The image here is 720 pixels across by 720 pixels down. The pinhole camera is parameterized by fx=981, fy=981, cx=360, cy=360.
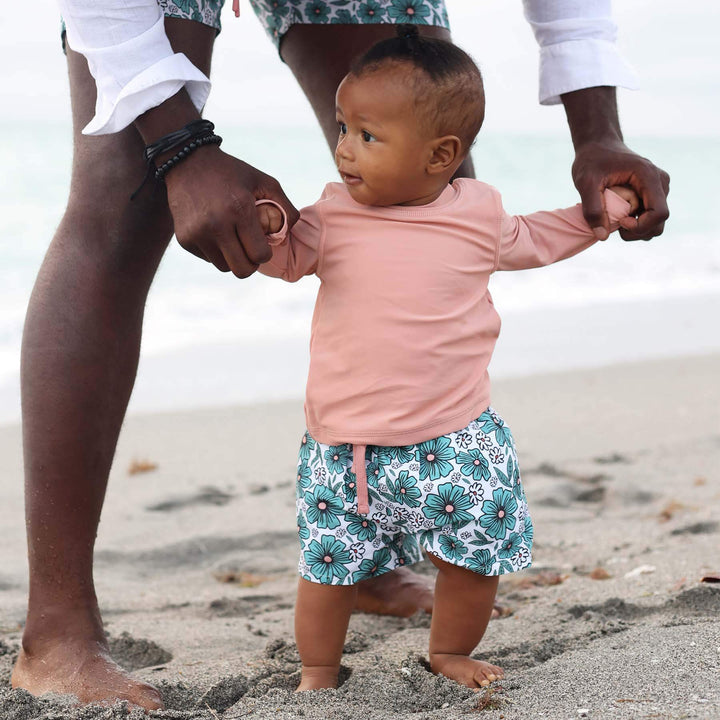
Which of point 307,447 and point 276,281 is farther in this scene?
point 276,281

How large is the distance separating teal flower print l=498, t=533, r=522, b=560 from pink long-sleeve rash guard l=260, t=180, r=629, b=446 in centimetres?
24

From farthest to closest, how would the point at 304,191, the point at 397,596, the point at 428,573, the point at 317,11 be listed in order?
the point at 304,191 → the point at 428,573 → the point at 397,596 → the point at 317,11

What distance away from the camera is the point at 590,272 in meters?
10.3

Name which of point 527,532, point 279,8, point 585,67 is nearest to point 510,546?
point 527,532

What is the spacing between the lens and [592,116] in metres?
2.19

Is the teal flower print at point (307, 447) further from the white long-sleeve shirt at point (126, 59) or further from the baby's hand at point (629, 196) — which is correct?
the baby's hand at point (629, 196)

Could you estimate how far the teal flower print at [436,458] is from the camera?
177cm

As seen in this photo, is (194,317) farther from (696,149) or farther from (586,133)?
(696,149)

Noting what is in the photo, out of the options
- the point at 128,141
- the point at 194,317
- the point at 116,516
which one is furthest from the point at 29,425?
the point at 194,317

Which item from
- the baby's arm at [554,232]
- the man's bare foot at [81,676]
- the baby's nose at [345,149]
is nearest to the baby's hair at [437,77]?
the baby's nose at [345,149]

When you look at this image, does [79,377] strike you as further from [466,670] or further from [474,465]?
[466,670]

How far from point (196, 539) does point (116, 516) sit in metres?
0.43

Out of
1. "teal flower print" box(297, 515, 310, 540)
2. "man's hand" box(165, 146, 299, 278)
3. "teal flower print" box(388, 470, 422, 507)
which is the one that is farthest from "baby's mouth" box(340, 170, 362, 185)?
"teal flower print" box(297, 515, 310, 540)

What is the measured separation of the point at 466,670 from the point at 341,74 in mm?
1459
